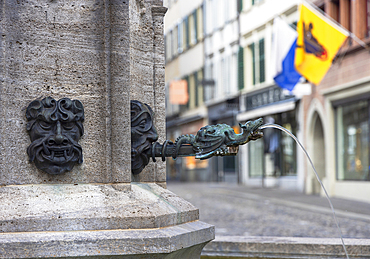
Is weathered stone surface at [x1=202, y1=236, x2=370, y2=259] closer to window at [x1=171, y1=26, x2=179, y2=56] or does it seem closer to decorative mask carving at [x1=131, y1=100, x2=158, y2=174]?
decorative mask carving at [x1=131, y1=100, x2=158, y2=174]

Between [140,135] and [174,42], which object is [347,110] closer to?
[140,135]

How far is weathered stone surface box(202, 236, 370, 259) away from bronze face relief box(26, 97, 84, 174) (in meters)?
1.77

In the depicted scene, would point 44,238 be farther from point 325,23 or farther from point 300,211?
point 325,23

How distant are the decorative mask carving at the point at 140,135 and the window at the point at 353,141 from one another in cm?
1677

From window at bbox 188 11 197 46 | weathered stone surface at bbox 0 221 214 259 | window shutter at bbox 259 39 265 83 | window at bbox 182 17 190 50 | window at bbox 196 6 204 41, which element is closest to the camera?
weathered stone surface at bbox 0 221 214 259

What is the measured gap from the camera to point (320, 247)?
4.54 m

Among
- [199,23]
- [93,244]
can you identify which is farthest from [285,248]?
[199,23]

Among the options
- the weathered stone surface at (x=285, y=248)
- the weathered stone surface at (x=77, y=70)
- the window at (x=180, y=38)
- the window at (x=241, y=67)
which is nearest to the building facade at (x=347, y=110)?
the window at (x=241, y=67)

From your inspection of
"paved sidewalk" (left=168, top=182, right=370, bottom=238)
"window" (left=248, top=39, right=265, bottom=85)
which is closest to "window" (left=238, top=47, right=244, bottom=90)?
A: "window" (left=248, top=39, right=265, bottom=85)

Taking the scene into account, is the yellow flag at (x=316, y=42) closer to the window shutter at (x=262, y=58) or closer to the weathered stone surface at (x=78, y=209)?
the window shutter at (x=262, y=58)

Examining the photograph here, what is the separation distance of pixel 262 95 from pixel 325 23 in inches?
435

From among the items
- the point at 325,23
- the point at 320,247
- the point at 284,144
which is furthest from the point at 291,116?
the point at 320,247

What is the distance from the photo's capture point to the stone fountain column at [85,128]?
A: 3168 millimetres

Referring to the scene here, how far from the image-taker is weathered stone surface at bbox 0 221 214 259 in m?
2.97
